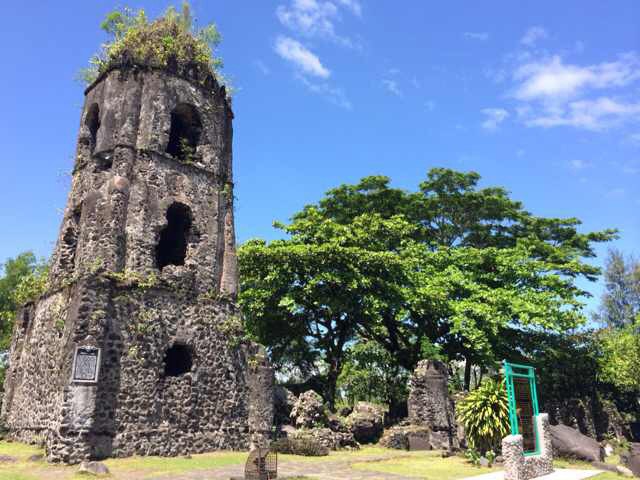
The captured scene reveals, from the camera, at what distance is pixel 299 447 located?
45.3ft

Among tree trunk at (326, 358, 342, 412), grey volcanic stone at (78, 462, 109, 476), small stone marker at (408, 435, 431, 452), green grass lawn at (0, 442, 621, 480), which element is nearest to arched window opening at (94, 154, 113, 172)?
green grass lawn at (0, 442, 621, 480)

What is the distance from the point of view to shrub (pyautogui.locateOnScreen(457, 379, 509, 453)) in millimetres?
12961

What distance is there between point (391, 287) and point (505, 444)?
10.2m

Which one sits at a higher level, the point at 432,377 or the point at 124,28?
the point at 124,28

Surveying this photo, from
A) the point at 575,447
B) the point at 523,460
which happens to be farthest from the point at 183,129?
the point at 575,447

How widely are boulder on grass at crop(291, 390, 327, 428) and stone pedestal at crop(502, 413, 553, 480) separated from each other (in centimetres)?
748

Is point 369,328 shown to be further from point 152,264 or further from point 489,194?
point 152,264

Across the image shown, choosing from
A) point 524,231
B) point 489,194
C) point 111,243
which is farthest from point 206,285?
point 524,231

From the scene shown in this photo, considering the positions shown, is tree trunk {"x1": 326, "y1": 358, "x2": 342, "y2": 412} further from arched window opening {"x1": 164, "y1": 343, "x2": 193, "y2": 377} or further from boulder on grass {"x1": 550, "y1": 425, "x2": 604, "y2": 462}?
boulder on grass {"x1": 550, "y1": 425, "x2": 604, "y2": 462}

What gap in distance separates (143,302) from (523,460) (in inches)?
387

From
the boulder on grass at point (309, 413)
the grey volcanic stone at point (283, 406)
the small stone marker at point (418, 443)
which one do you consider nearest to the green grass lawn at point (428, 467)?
the small stone marker at point (418, 443)

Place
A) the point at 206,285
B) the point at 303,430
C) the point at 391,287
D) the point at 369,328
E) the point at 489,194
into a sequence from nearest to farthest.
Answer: the point at 206,285 < the point at 303,430 < the point at 391,287 < the point at 369,328 < the point at 489,194

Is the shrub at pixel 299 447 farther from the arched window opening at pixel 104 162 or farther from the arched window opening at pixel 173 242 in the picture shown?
the arched window opening at pixel 104 162

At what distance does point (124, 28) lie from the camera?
654 inches
